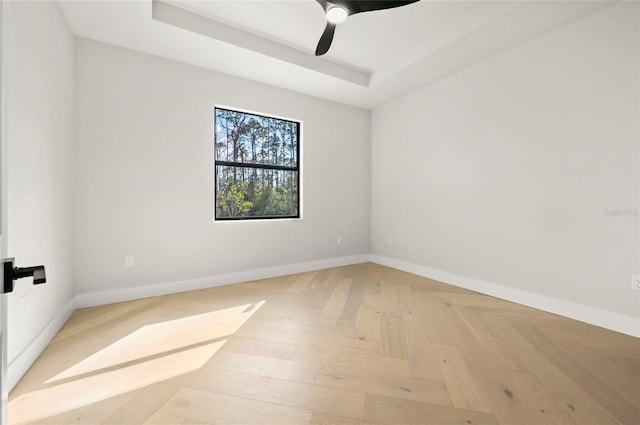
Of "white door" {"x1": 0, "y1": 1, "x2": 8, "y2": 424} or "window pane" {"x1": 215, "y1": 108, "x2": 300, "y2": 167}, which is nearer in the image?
"white door" {"x1": 0, "y1": 1, "x2": 8, "y2": 424}

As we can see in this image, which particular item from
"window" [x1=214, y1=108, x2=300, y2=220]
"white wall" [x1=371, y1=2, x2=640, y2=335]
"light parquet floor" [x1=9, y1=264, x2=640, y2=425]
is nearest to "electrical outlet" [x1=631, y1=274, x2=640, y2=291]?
"white wall" [x1=371, y1=2, x2=640, y2=335]

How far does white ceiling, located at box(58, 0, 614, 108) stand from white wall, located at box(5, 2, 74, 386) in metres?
0.53

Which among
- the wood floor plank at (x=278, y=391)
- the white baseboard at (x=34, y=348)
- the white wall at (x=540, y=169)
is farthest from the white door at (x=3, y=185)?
the white wall at (x=540, y=169)

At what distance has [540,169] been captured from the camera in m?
2.48

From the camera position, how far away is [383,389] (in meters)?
1.40

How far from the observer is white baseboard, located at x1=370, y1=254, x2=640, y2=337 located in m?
2.03

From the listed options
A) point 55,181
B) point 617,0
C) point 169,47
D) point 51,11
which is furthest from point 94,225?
point 617,0

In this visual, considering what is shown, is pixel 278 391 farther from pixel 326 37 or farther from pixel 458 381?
pixel 326 37

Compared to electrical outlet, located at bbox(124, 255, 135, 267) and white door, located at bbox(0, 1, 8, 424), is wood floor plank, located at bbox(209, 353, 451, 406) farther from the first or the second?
electrical outlet, located at bbox(124, 255, 135, 267)

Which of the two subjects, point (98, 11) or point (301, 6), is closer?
point (98, 11)

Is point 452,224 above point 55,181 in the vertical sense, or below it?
below

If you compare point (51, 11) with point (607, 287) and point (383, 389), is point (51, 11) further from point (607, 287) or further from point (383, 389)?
point (607, 287)

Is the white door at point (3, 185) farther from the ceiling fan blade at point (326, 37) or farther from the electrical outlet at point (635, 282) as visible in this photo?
the electrical outlet at point (635, 282)

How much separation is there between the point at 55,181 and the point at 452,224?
3696mm
